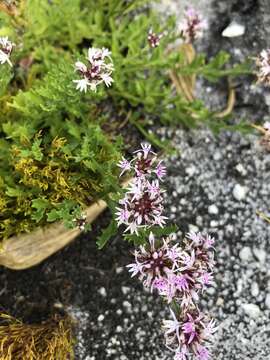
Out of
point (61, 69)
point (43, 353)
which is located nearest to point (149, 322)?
point (43, 353)

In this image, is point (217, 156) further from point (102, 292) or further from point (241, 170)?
point (102, 292)

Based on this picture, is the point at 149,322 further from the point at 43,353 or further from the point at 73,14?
the point at 73,14

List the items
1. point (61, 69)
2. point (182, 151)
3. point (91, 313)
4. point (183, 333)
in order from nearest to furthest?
point (183, 333), point (61, 69), point (91, 313), point (182, 151)

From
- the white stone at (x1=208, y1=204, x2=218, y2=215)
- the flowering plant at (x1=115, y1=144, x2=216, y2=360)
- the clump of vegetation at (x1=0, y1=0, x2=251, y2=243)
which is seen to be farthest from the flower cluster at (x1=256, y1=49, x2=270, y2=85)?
the flowering plant at (x1=115, y1=144, x2=216, y2=360)

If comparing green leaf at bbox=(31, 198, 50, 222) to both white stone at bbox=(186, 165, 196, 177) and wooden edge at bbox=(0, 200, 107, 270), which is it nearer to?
wooden edge at bbox=(0, 200, 107, 270)

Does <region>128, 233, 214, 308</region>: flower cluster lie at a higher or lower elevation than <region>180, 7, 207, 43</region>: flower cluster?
lower

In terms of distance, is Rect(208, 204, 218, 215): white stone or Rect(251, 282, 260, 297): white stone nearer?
Rect(251, 282, 260, 297): white stone

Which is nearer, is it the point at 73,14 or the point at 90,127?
the point at 90,127
